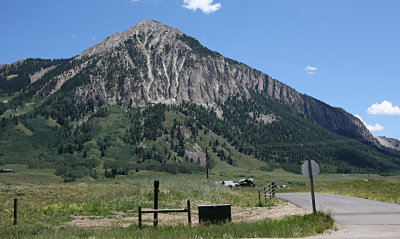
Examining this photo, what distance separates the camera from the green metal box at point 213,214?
17.8 metres

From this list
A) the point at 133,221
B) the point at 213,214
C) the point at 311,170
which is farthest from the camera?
the point at 133,221

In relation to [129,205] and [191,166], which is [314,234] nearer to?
[129,205]

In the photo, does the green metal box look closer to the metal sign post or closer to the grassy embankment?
the grassy embankment

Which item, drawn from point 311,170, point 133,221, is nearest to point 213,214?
point 311,170

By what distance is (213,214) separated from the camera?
59.0 feet

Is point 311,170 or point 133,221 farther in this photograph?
point 133,221

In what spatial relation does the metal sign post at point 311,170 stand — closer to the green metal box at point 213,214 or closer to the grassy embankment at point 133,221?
the grassy embankment at point 133,221

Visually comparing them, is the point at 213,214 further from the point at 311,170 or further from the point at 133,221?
the point at 133,221

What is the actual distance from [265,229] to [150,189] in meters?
27.2

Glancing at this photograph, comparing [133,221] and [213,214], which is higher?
[213,214]

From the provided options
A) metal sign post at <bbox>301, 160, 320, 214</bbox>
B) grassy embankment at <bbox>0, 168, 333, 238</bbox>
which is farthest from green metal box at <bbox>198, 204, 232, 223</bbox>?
metal sign post at <bbox>301, 160, 320, 214</bbox>

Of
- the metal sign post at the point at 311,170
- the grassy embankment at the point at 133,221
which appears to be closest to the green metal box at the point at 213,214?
the grassy embankment at the point at 133,221

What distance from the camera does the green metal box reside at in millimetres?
17750

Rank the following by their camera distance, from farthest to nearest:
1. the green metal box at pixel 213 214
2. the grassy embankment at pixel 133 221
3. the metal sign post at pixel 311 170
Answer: the metal sign post at pixel 311 170 → the green metal box at pixel 213 214 → the grassy embankment at pixel 133 221
